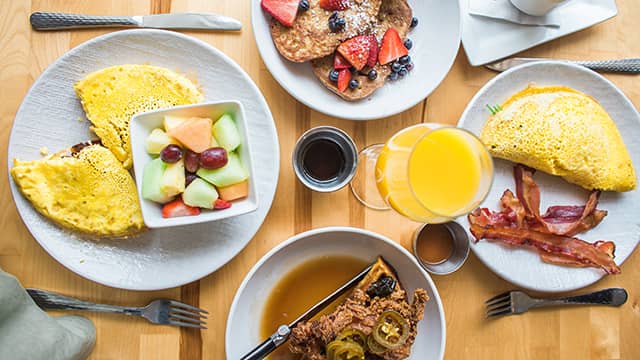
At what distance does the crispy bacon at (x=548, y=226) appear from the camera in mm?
1657

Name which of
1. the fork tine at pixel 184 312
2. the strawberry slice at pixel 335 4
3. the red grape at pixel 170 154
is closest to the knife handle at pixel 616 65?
the strawberry slice at pixel 335 4

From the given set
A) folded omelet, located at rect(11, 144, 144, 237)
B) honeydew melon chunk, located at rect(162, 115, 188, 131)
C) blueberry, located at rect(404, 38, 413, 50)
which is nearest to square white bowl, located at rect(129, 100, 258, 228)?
honeydew melon chunk, located at rect(162, 115, 188, 131)

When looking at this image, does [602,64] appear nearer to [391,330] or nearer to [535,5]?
[535,5]

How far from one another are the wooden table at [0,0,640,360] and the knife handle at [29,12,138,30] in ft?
0.09

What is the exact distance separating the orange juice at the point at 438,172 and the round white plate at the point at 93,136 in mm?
376

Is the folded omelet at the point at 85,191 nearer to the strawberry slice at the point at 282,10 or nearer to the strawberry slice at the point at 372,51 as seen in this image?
the strawberry slice at the point at 282,10

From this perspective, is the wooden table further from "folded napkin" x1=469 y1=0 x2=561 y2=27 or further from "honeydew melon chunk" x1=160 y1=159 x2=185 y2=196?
"honeydew melon chunk" x1=160 y1=159 x2=185 y2=196

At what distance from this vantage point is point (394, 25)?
5.44ft

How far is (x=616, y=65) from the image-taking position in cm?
174

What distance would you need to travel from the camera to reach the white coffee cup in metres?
1.64

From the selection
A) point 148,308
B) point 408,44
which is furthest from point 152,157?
point 408,44

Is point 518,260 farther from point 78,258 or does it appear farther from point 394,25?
point 78,258

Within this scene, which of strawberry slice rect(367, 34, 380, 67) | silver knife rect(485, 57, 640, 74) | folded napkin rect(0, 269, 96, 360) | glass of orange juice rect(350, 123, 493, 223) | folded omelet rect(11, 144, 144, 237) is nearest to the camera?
folded napkin rect(0, 269, 96, 360)

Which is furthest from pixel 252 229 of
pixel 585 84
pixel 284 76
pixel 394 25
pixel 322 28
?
pixel 585 84
